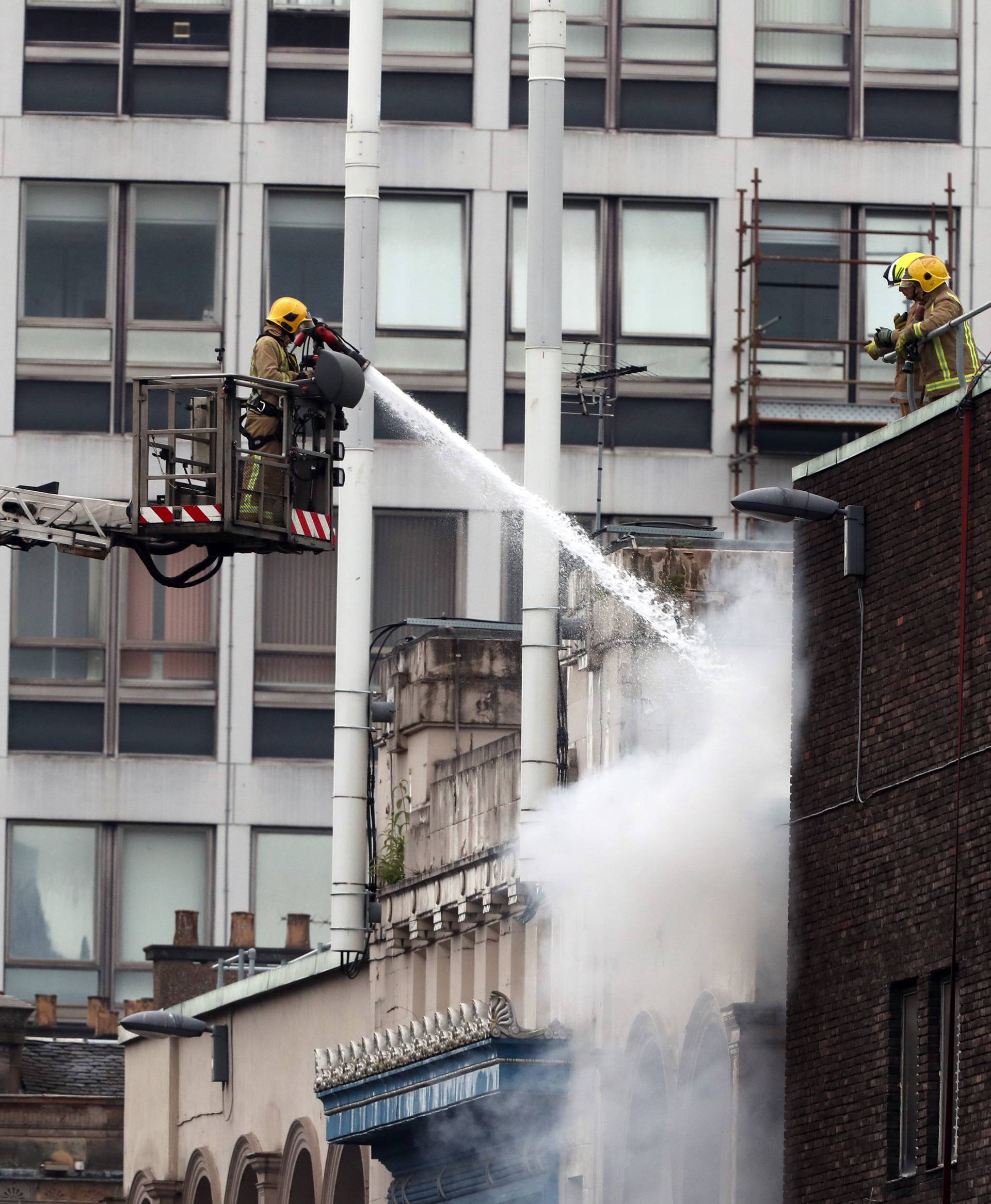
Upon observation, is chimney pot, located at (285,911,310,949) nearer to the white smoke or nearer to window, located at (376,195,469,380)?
window, located at (376,195,469,380)

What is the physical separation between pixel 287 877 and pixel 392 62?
1316 cm

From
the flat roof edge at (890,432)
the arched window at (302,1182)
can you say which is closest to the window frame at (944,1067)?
the flat roof edge at (890,432)

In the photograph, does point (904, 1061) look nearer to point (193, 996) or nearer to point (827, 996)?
point (827, 996)

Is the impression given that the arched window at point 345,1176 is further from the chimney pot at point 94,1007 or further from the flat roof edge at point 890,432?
the flat roof edge at point 890,432

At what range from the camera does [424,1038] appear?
38.0 meters

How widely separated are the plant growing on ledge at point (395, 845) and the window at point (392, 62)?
59.0ft

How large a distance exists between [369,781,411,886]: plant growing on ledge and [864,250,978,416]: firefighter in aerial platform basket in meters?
13.9

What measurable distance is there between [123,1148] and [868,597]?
90.9 ft

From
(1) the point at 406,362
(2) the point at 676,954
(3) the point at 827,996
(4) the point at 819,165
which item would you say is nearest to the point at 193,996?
(1) the point at 406,362

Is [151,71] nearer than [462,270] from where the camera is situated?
No

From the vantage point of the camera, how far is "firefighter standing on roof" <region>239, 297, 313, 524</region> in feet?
101

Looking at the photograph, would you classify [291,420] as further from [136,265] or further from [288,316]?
[136,265]

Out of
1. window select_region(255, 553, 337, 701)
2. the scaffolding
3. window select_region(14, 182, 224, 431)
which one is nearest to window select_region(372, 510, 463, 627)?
window select_region(255, 553, 337, 701)

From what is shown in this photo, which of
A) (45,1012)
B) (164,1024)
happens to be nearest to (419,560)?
(45,1012)
